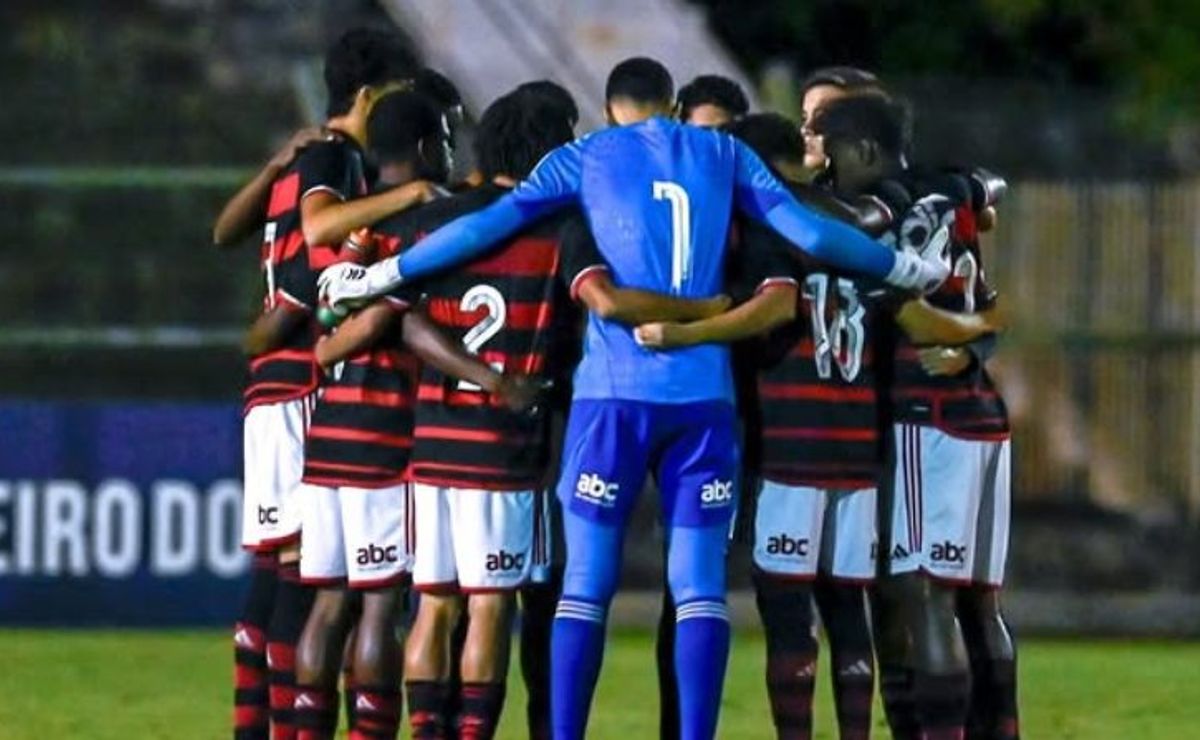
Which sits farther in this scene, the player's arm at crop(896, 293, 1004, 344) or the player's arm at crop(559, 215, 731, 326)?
the player's arm at crop(896, 293, 1004, 344)

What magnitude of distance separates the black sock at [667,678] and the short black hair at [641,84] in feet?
4.65

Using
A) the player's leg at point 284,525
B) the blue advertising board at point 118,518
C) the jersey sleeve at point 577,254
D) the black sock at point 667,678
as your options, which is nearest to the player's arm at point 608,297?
the jersey sleeve at point 577,254

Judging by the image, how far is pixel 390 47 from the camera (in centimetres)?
1211

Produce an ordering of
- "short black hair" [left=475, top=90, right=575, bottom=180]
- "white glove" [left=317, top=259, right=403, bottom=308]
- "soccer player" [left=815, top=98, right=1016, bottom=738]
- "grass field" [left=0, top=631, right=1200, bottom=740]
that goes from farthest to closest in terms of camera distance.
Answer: "grass field" [left=0, top=631, right=1200, bottom=740], "soccer player" [left=815, top=98, right=1016, bottom=738], "short black hair" [left=475, top=90, right=575, bottom=180], "white glove" [left=317, top=259, right=403, bottom=308]

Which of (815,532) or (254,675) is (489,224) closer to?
(815,532)

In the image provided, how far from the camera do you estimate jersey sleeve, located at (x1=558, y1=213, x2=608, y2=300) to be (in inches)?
442

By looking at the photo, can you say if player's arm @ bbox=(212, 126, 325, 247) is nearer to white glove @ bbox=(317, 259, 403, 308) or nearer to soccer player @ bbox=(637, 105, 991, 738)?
white glove @ bbox=(317, 259, 403, 308)

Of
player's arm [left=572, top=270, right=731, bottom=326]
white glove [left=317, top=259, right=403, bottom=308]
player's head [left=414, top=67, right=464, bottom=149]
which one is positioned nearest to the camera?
player's arm [left=572, top=270, right=731, bottom=326]

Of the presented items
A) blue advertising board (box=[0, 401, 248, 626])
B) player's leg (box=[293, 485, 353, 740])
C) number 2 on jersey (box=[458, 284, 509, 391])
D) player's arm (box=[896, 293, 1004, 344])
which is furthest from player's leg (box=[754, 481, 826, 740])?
blue advertising board (box=[0, 401, 248, 626])

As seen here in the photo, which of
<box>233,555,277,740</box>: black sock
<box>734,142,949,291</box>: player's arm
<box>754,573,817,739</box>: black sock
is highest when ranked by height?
<box>734,142,949,291</box>: player's arm

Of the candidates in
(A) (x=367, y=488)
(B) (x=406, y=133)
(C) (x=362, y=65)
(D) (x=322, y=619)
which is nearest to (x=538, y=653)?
(D) (x=322, y=619)

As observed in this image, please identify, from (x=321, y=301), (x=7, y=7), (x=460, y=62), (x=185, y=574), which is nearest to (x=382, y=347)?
(x=321, y=301)

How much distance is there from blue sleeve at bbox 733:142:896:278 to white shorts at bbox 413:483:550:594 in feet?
3.29

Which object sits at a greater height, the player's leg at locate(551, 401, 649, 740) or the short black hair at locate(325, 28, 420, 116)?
the short black hair at locate(325, 28, 420, 116)
